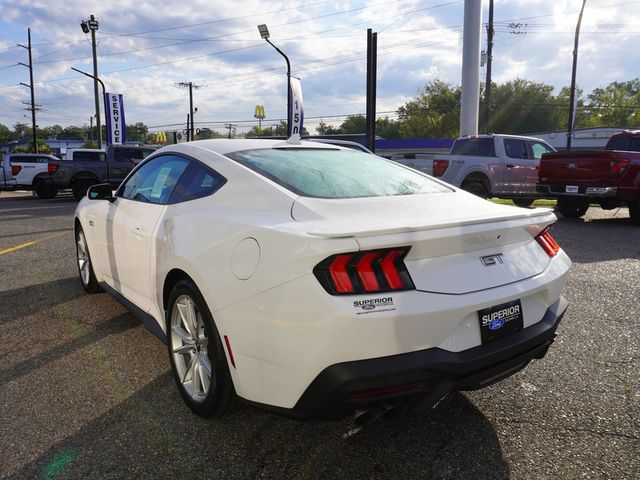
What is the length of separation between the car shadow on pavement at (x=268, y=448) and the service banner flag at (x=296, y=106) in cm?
2270

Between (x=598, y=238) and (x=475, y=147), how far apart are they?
15.4 feet

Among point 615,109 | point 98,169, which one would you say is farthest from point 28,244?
point 615,109

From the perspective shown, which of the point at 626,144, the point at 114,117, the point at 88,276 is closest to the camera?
the point at 88,276

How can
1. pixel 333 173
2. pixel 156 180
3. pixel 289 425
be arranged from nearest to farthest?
pixel 289 425, pixel 333 173, pixel 156 180

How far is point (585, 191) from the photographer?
10062mm

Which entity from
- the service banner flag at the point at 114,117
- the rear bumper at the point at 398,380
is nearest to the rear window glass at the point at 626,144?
the rear bumper at the point at 398,380

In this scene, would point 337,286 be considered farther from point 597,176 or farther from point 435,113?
point 435,113

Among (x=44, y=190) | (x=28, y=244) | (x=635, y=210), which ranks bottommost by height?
(x=28, y=244)

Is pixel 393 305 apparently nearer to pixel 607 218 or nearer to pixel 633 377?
pixel 633 377

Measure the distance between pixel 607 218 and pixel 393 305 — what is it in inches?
451

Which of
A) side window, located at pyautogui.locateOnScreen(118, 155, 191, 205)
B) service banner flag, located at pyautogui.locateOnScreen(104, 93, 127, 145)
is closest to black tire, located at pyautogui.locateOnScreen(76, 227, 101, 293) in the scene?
side window, located at pyautogui.locateOnScreen(118, 155, 191, 205)

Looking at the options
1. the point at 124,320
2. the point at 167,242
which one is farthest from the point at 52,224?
the point at 167,242

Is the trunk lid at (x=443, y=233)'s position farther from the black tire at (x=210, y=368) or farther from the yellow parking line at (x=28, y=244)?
the yellow parking line at (x=28, y=244)

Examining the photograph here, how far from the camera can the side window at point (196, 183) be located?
2.98 metres
